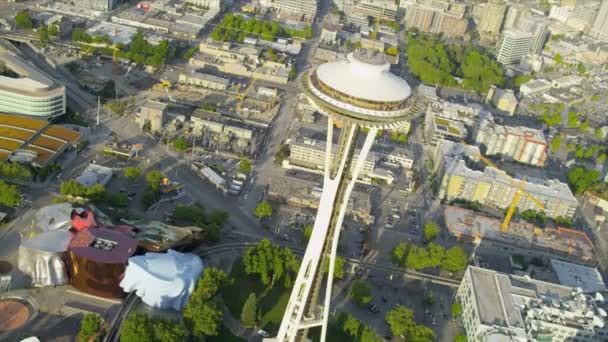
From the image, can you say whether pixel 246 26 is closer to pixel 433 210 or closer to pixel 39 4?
pixel 39 4

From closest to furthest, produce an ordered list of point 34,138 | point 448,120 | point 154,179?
point 154,179 < point 34,138 < point 448,120

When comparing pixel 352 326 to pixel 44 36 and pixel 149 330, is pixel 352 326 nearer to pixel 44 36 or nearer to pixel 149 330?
pixel 149 330

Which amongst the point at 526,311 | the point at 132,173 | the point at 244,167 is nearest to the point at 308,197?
the point at 244,167

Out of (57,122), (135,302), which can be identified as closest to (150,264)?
(135,302)

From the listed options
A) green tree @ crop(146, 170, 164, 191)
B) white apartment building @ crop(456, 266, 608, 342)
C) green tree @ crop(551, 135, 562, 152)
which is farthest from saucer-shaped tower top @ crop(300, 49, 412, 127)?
green tree @ crop(551, 135, 562, 152)

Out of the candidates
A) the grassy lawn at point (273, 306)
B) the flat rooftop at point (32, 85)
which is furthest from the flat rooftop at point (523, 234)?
the flat rooftop at point (32, 85)

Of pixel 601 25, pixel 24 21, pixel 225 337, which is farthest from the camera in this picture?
pixel 601 25

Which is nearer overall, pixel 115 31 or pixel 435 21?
pixel 115 31
